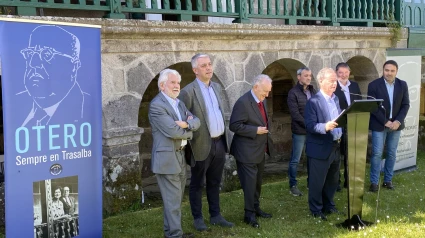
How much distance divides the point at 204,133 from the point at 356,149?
1.53 metres

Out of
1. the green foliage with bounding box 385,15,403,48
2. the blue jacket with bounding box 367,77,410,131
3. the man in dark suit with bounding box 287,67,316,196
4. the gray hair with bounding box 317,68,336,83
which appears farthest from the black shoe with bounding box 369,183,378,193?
the green foliage with bounding box 385,15,403,48

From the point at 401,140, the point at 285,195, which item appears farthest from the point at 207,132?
the point at 401,140

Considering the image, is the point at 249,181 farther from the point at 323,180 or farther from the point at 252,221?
the point at 323,180

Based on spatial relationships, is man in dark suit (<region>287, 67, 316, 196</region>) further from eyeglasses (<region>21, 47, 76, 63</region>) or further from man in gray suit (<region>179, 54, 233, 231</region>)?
eyeglasses (<region>21, 47, 76, 63</region>)

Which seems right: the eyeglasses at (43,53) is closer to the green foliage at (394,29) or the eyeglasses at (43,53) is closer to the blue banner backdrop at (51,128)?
the blue banner backdrop at (51,128)

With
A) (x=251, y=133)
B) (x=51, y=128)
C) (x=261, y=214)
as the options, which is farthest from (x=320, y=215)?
(x=51, y=128)

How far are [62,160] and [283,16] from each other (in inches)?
180

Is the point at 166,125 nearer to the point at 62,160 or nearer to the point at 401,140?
the point at 62,160

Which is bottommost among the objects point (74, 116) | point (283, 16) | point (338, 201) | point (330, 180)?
point (338, 201)

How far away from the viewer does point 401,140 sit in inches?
314

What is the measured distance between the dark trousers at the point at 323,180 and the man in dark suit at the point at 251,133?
59cm

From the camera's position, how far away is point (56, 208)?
4156 mm

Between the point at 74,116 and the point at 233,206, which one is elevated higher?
the point at 74,116

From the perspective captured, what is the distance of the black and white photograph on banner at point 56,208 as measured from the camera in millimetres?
4051
